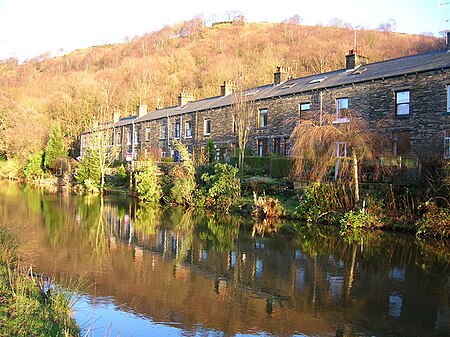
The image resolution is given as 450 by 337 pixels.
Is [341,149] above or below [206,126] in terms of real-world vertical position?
below

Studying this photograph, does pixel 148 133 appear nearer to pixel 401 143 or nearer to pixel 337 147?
pixel 401 143

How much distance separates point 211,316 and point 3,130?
45356 millimetres

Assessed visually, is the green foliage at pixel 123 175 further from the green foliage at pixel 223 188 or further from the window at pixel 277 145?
the green foliage at pixel 223 188

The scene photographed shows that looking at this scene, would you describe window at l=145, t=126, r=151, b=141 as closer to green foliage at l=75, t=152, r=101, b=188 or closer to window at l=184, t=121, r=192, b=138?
window at l=184, t=121, r=192, b=138

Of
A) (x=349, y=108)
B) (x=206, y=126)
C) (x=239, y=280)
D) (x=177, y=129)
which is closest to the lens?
(x=239, y=280)

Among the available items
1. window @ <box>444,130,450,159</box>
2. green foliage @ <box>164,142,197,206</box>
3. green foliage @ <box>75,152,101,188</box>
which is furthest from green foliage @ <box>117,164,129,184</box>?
window @ <box>444,130,450,159</box>

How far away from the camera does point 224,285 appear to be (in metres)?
8.91

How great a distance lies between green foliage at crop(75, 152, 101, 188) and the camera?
33062 mm

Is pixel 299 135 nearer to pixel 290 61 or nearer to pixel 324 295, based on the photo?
pixel 324 295

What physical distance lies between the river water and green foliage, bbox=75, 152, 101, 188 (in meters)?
16.7

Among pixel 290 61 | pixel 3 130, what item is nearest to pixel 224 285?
pixel 3 130

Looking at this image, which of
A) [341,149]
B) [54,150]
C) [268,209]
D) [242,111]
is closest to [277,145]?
[242,111]

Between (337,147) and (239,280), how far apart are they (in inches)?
360

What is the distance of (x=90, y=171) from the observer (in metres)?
33.3
